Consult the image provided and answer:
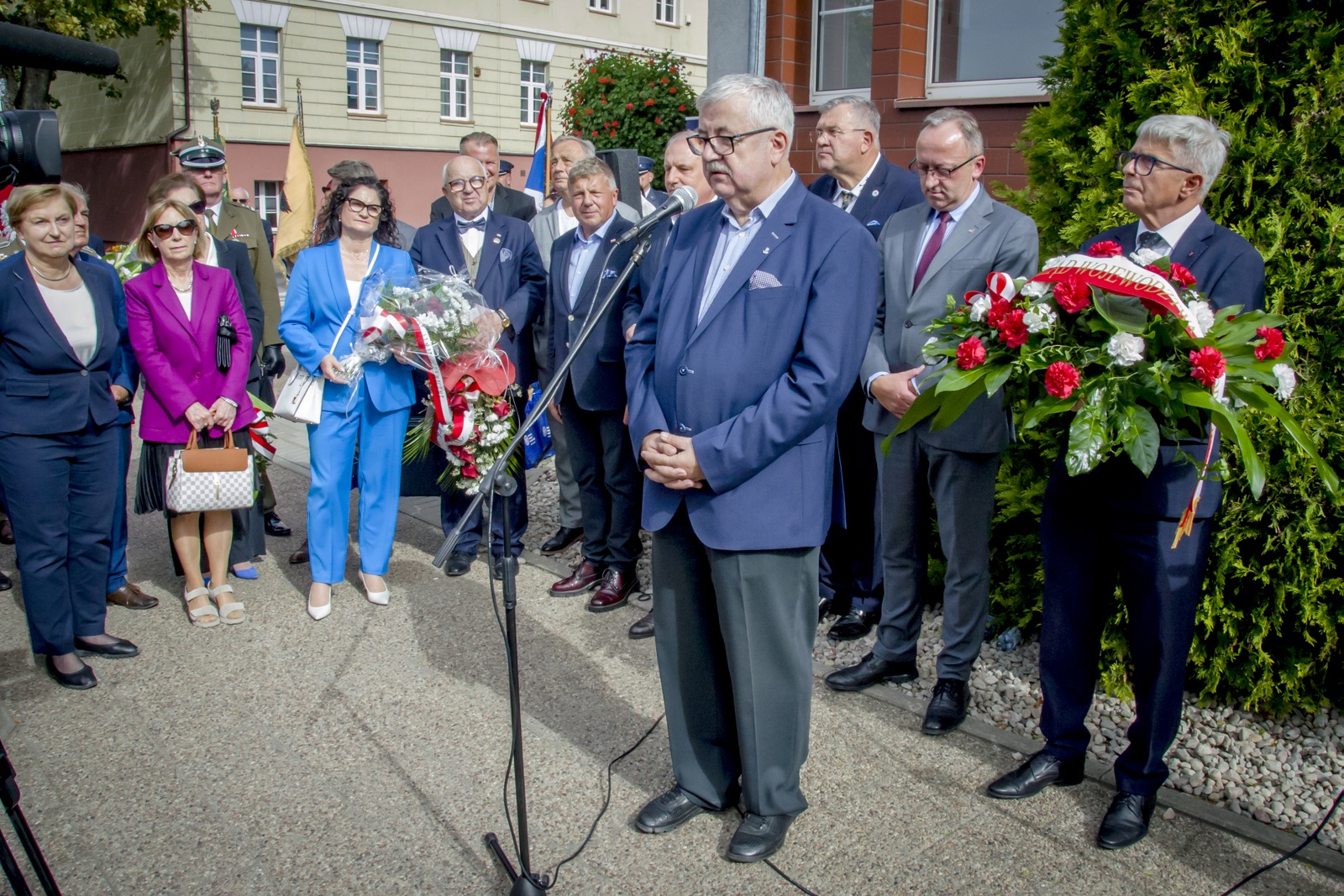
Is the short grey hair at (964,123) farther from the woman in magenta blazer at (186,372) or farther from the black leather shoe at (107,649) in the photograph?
the black leather shoe at (107,649)

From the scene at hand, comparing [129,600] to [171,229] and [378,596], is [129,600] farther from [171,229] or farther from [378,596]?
[171,229]

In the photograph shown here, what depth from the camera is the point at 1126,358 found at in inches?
117

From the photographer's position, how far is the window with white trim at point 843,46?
875cm

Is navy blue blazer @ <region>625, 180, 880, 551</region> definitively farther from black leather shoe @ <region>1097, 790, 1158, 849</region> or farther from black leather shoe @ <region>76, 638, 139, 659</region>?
black leather shoe @ <region>76, 638, 139, 659</region>

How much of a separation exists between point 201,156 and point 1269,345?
665 centimetres

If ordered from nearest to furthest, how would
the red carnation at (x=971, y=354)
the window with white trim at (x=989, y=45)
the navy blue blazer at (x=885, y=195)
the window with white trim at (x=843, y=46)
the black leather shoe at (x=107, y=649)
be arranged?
the red carnation at (x=971, y=354), the black leather shoe at (x=107, y=649), the navy blue blazer at (x=885, y=195), the window with white trim at (x=989, y=45), the window with white trim at (x=843, y=46)

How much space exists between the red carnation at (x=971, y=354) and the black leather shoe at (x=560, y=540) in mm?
3922

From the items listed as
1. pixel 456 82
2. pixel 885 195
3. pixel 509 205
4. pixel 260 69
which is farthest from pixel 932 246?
pixel 456 82

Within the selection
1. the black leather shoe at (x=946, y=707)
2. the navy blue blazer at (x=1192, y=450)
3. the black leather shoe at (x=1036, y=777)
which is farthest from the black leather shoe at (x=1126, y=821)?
the navy blue blazer at (x=1192, y=450)

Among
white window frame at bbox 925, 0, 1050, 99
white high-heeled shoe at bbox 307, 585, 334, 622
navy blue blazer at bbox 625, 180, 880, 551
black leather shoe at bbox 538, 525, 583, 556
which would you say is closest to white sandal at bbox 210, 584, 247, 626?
white high-heeled shoe at bbox 307, 585, 334, 622

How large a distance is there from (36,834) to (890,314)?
3.75 m

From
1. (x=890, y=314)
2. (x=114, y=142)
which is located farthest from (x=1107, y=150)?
(x=114, y=142)

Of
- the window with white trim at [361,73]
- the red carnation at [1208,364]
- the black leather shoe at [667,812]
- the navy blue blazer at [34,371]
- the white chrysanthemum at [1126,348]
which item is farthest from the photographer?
the window with white trim at [361,73]

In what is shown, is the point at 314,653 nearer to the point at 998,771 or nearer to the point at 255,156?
the point at 998,771
